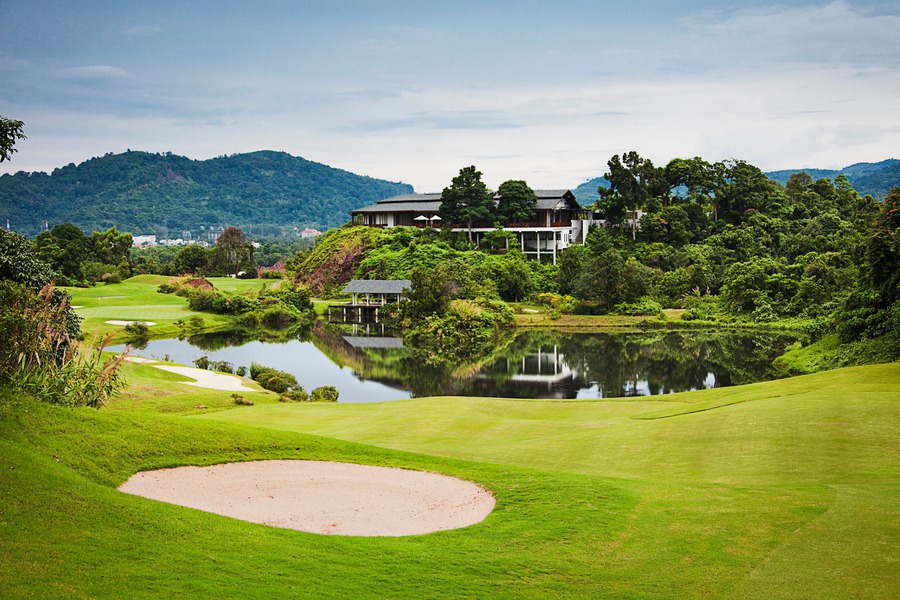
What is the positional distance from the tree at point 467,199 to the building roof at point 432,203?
2.54 meters

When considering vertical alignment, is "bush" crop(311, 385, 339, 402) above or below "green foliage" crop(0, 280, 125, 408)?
below

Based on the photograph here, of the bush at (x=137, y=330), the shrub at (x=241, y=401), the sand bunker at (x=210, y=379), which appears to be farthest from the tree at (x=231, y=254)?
the shrub at (x=241, y=401)

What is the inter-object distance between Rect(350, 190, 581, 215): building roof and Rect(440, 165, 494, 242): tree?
2.54 meters

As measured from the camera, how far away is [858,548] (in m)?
10.3

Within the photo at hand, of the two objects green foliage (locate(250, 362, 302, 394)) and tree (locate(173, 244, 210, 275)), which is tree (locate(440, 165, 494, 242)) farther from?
green foliage (locate(250, 362, 302, 394))

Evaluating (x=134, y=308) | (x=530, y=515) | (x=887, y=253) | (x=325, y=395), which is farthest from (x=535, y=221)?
(x=530, y=515)

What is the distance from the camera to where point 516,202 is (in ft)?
274

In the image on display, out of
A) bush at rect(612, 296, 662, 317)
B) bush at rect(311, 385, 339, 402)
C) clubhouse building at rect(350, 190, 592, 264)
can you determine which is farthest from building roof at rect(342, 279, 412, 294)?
bush at rect(311, 385, 339, 402)

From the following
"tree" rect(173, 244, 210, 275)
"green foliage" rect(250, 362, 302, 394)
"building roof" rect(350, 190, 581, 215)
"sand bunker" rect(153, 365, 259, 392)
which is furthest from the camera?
"tree" rect(173, 244, 210, 275)

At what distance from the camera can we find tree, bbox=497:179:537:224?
83000 mm

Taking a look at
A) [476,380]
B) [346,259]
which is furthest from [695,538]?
[346,259]

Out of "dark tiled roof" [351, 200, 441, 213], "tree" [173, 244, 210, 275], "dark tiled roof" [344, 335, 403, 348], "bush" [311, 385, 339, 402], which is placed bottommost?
"bush" [311, 385, 339, 402]

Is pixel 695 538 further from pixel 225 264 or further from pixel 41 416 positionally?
pixel 225 264

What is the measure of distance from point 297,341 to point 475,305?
44.8 feet
